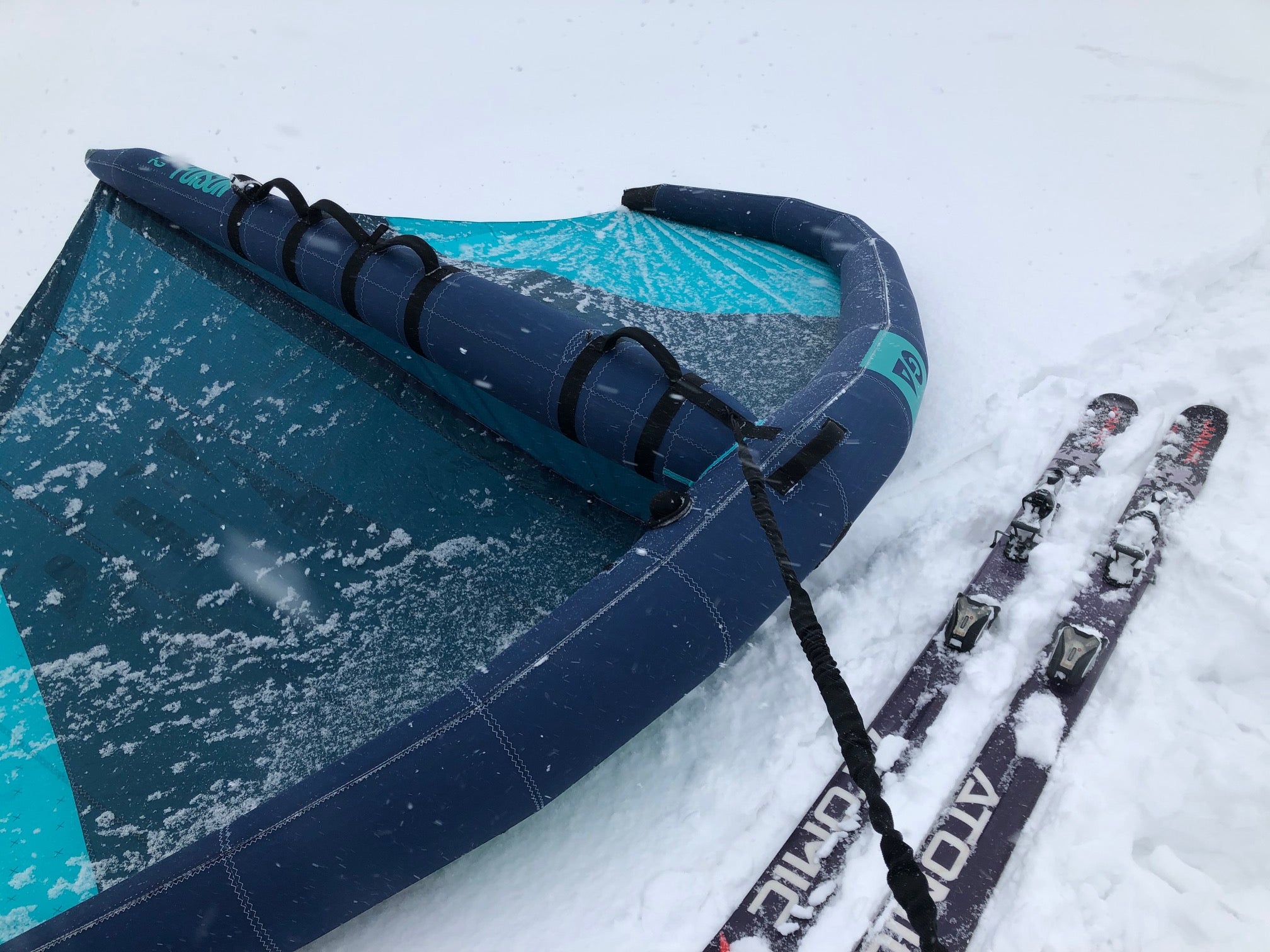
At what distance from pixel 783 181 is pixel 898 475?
2.37m

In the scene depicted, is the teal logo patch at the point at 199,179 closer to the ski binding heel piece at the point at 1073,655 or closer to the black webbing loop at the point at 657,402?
the black webbing loop at the point at 657,402

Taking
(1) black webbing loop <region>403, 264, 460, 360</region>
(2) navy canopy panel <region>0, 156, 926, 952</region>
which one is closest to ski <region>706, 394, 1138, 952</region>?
(2) navy canopy panel <region>0, 156, 926, 952</region>

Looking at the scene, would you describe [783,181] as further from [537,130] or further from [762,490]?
[762,490]

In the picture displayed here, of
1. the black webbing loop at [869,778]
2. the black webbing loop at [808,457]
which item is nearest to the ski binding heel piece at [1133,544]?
the black webbing loop at [808,457]

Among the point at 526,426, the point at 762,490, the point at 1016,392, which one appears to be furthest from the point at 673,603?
the point at 1016,392

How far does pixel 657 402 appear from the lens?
1973mm

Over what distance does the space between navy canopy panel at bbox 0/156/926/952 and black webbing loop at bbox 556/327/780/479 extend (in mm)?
24

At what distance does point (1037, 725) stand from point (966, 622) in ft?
0.86

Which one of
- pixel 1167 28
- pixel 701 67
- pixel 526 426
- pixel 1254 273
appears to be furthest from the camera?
pixel 701 67

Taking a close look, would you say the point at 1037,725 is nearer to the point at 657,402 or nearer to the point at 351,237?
the point at 657,402

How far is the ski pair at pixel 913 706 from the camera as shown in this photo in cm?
157

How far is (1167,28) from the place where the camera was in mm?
4617

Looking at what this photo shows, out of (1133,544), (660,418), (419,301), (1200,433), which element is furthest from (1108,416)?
(419,301)

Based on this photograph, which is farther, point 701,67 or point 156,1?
point 156,1
